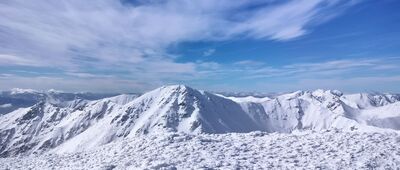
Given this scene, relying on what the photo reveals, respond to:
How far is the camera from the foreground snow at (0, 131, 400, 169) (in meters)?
23.9

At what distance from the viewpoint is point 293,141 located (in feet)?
97.9

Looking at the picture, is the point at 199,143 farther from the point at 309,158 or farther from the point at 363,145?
the point at 363,145

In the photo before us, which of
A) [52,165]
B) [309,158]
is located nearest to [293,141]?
[309,158]

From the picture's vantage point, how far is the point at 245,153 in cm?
2700

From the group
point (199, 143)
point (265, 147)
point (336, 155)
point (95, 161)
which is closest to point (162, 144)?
point (199, 143)

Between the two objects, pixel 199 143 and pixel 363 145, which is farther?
pixel 199 143

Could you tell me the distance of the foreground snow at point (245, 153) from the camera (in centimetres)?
2392

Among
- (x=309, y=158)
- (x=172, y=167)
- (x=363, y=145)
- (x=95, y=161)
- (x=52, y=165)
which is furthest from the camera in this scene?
(x=52, y=165)

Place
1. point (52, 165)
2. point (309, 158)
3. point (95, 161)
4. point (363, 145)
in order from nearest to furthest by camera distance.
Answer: point (309, 158) < point (363, 145) < point (95, 161) < point (52, 165)

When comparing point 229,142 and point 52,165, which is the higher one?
point 229,142

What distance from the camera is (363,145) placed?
26.9 m

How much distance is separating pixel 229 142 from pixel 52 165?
14733 millimetres

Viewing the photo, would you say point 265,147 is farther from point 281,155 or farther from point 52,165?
point 52,165

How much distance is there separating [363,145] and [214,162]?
10.8m
